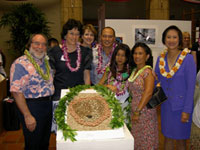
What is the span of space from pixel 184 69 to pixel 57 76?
4.51 feet

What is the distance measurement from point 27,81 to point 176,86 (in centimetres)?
153

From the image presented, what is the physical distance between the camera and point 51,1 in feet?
29.2

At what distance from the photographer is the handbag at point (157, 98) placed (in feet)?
7.70

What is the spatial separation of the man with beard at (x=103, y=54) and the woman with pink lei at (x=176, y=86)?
0.72m

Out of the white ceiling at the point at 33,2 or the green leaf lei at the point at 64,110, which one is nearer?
the green leaf lei at the point at 64,110

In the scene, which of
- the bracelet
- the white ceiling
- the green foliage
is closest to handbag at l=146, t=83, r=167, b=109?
the bracelet

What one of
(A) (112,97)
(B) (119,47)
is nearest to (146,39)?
(B) (119,47)

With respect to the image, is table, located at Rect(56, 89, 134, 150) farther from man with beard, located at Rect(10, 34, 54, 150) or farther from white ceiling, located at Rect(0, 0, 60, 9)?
white ceiling, located at Rect(0, 0, 60, 9)

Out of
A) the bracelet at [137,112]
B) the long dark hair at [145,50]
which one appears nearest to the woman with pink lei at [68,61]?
the long dark hair at [145,50]

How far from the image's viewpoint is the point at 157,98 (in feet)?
7.68

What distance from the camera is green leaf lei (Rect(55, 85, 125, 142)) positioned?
65.0 inches

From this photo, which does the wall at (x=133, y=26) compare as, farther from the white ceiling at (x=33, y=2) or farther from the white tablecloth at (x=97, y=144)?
the white ceiling at (x=33, y=2)

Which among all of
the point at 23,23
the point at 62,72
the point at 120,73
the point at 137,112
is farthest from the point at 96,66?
the point at 23,23

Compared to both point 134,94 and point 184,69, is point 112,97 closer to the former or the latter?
point 134,94
